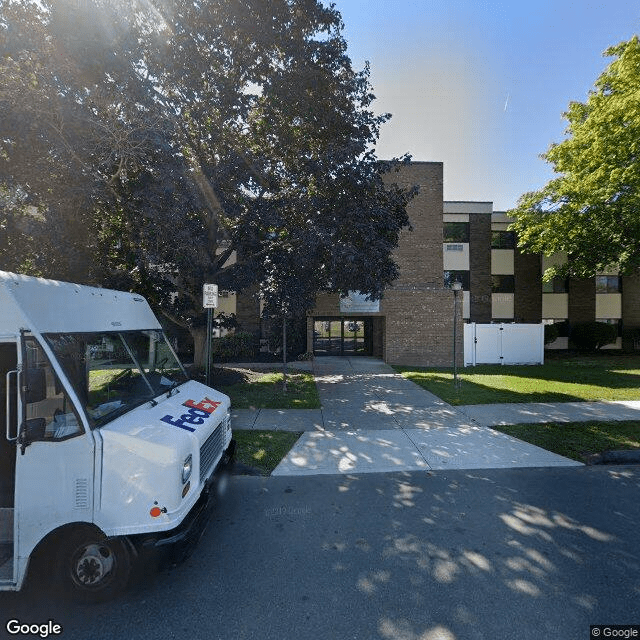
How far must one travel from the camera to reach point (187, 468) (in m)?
3.15

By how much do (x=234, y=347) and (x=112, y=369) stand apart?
14826 mm

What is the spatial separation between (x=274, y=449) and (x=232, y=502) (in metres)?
1.63

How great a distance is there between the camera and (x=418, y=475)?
5.27 m

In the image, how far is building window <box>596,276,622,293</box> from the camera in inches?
1035

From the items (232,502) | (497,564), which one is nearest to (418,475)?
(497,564)

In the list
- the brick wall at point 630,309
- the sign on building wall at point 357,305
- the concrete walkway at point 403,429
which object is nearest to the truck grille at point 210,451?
the concrete walkway at point 403,429

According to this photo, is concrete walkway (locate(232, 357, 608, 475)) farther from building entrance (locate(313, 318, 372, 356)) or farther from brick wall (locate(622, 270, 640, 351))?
brick wall (locate(622, 270, 640, 351))

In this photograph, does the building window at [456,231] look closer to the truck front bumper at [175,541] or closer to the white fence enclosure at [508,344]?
the white fence enclosure at [508,344]

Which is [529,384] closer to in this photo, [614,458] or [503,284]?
[614,458]

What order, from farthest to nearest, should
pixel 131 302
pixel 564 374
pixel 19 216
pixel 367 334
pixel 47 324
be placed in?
pixel 367 334 → pixel 564 374 → pixel 19 216 → pixel 131 302 → pixel 47 324

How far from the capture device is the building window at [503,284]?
2566cm

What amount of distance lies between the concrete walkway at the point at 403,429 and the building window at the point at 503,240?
61.7 ft

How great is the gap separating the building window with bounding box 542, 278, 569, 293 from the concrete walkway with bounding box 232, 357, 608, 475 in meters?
19.2

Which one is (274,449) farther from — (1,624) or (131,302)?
(1,624)
